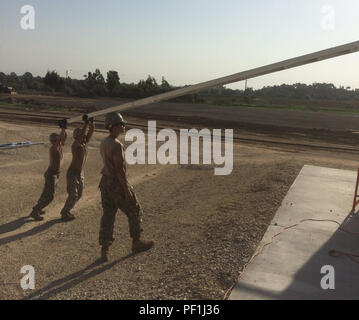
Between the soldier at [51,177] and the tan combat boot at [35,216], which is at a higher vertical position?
the soldier at [51,177]

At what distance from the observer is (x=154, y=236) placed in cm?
532

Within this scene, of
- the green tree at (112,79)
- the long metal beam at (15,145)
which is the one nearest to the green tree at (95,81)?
the green tree at (112,79)

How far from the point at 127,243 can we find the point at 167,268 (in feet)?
3.85

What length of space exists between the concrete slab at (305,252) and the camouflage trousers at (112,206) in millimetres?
1598

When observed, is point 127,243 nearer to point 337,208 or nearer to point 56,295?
point 56,295

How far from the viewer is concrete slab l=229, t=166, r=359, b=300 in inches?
138

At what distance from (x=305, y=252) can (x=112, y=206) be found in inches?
98.2

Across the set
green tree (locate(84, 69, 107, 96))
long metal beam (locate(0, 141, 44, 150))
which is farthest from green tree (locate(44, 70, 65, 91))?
long metal beam (locate(0, 141, 44, 150))

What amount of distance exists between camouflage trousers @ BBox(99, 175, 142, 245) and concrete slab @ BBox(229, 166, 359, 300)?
1598 mm

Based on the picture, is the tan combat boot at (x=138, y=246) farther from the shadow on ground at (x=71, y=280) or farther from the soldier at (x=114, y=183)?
the soldier at (x=114, y=183)

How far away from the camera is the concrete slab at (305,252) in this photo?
3.52 m

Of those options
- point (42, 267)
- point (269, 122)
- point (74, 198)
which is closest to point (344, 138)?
point (269, 122)

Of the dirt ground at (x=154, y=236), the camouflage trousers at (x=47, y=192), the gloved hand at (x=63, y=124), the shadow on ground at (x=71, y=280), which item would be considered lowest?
the shadow on ground at (x=71, y=280)

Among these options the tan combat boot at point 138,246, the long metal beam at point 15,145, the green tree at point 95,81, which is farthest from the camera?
the green tree at point 95,81
